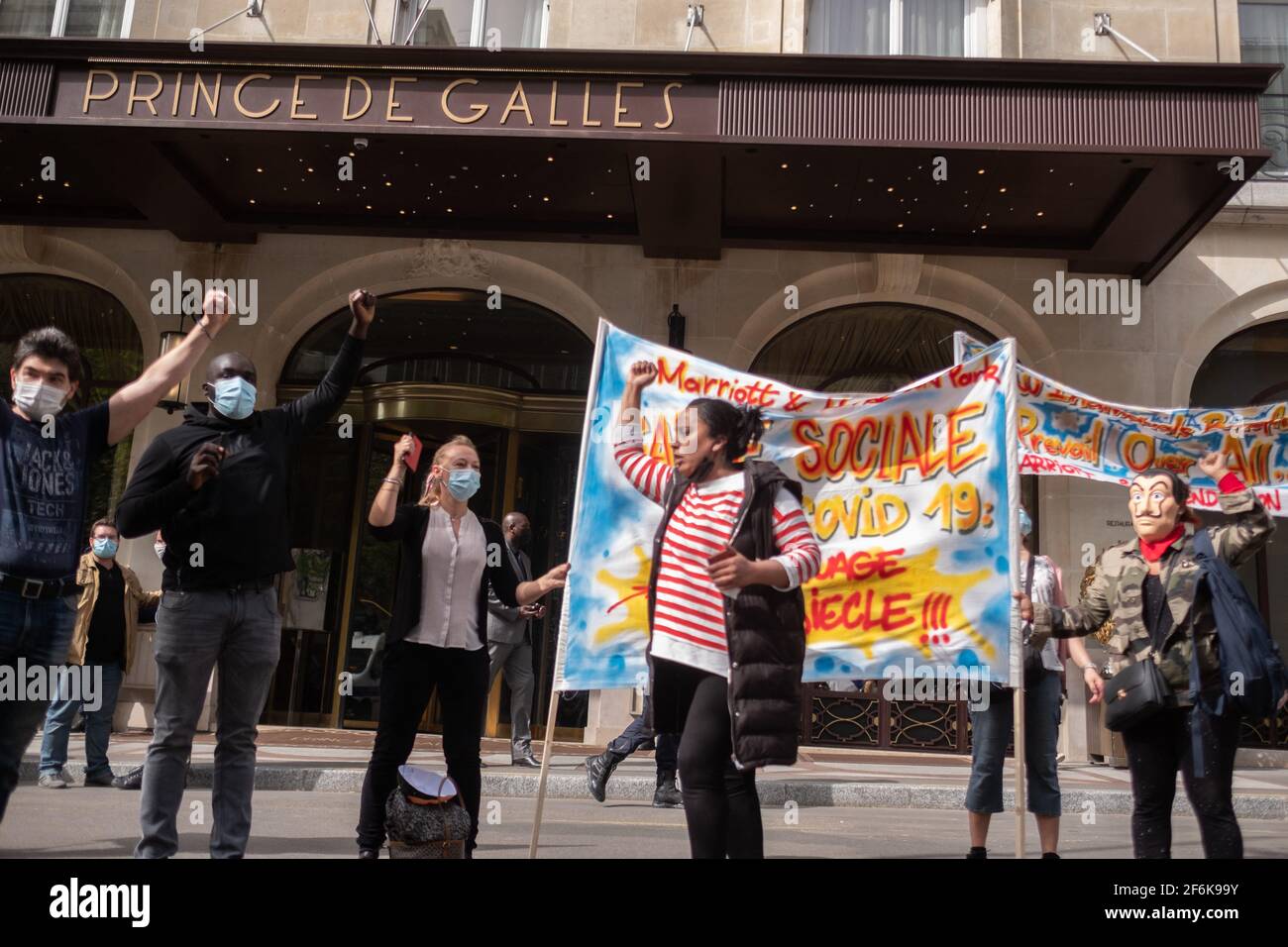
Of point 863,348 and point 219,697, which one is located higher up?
point 863,348

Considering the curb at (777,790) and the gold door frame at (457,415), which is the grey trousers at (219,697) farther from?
the gold door frame at (457,415)

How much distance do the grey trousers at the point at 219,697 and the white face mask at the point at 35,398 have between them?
0.87 metres

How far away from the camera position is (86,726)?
27.3 ft

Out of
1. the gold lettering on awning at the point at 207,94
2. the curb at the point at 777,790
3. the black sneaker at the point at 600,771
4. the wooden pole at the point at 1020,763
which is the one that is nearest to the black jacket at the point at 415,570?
the wooden pole at the point at 1020,763

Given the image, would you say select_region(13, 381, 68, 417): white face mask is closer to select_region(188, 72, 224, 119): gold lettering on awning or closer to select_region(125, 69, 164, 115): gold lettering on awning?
select_region(188, 72, 224, 119): gold lettering on awning

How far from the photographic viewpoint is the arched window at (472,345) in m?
13.1

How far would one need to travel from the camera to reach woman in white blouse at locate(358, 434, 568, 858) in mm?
5152

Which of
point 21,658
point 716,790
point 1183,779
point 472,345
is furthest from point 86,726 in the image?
point 1183,779

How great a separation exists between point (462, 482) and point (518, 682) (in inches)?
200

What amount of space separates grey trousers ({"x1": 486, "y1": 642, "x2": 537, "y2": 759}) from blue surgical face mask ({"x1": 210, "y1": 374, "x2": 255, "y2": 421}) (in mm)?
5372

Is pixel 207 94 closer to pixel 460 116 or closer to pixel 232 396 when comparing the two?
pixel 460 116

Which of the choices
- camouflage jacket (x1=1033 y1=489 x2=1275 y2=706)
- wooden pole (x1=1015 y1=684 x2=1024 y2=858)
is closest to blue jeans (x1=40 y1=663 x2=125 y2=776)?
wooden pole (x1=1015 y1=684 x2=1024 y2=858)
